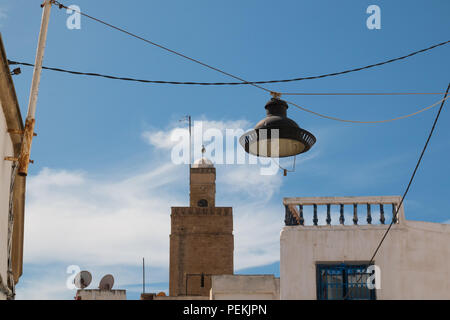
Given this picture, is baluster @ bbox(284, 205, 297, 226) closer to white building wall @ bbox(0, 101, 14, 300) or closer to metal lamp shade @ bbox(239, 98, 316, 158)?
white building wall @ bbox(0, 101, 14, 300)

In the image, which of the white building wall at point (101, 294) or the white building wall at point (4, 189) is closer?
the white building wall at point (4, 189)

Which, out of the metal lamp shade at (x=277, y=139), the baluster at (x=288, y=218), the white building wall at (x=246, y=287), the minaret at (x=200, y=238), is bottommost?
the white building wall at (x=246, y=287)

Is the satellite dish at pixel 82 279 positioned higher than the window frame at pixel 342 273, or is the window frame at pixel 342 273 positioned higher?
the satellite dish at pixel 82 279

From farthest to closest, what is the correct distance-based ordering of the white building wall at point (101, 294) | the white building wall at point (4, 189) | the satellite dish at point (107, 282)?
the satellite dish at point (107, 282) < the white building wall at point (101, 294) < the white building wall at point (4, 189)

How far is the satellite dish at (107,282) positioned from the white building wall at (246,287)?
8.49 meters

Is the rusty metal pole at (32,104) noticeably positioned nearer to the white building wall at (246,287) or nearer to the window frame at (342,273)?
the window frame at (342,273)

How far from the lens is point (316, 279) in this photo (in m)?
14.6

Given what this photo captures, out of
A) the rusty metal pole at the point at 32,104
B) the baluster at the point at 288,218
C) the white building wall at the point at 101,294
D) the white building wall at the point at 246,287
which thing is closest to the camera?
the rusty metal pole at the point at 32,104

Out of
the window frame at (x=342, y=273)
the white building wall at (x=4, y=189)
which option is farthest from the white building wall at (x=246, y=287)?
the white building wall at (x=4, y=189)

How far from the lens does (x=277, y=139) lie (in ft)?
22.9

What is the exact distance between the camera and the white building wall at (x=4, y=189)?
355 inches
